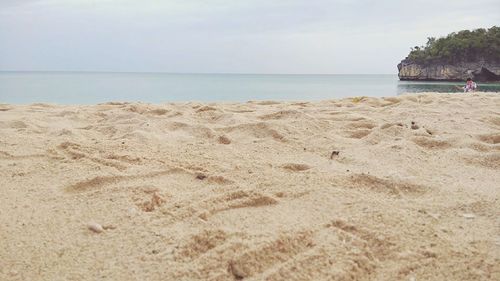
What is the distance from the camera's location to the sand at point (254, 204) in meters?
1.16

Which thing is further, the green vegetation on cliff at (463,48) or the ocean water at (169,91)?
the green vegetation on cliff at (463,48)

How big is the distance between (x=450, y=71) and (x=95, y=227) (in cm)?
6652

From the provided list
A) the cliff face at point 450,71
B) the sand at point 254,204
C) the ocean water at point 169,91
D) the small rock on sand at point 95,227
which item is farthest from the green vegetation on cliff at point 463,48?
the small rock on sand at point 95,227

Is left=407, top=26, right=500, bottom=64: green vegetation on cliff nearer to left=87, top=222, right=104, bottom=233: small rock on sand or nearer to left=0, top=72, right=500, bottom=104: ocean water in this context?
left=0, top=72, right=500, bottom=104: ocean water

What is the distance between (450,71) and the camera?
195 ft

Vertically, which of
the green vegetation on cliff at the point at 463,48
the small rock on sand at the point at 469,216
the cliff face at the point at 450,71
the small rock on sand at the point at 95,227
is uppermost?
the green vegetation on cliff at the point at 463,48

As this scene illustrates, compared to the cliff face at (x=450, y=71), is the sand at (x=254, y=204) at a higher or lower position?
lower

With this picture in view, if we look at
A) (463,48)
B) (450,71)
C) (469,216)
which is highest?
(463,48)

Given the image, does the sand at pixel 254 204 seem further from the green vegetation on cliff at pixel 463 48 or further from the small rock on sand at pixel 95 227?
the green vegetation on cliff at pixel 463 48

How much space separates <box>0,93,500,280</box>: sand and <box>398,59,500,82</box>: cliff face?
59.3 metres

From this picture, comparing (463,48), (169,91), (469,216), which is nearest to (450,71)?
(463,48)

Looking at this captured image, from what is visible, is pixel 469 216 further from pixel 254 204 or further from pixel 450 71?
pixel 450 71

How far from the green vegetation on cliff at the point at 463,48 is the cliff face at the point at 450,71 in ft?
2.74

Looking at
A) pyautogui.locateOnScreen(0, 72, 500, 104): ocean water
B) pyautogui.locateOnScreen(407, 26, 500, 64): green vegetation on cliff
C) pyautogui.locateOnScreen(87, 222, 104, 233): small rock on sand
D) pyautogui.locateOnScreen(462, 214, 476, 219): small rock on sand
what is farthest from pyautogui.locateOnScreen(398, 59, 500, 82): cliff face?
pyautogui.locateOnScreen(87, 222, 104, 233): small rock on sand
